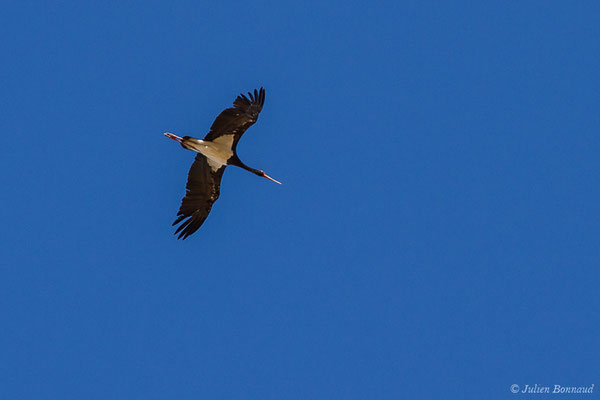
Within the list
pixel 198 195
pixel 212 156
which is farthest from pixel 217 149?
pixel 198 195

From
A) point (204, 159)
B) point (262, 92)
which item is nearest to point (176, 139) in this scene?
point (204, 159)

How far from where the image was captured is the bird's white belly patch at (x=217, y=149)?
74.2 ft

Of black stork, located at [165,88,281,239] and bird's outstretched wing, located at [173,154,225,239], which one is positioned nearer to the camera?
black stork, located at [165,88,281,239]

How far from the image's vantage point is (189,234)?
2362 centimetres

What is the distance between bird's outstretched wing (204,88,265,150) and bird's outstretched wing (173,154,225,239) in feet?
4.48

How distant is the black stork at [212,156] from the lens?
2212cm

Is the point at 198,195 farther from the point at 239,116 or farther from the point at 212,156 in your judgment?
Answer: the point at 239,116

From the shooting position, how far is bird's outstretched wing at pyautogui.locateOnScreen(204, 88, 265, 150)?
22.1m

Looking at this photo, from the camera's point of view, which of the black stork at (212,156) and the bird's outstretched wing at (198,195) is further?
the bird's outstretched wing at (198,195)

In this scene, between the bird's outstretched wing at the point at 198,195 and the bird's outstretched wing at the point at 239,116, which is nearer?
the bird's outstretched wing at the point at 239,116

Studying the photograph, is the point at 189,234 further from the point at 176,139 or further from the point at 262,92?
the point at 262,92

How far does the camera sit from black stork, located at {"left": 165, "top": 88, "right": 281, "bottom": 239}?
22.1 m

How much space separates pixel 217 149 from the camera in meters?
22.9

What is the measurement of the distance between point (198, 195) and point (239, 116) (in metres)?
2.87
